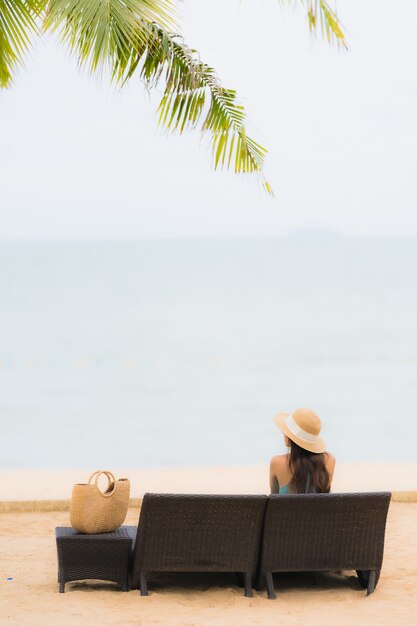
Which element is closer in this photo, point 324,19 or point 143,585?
point 143,585

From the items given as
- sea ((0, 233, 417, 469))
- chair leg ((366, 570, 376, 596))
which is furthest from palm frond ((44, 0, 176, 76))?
sea ((0, 233, 417, 469))

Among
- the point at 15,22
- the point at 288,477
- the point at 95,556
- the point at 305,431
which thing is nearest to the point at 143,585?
the point at 95,556

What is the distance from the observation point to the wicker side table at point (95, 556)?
223 inches

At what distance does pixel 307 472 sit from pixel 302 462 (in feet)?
0.21

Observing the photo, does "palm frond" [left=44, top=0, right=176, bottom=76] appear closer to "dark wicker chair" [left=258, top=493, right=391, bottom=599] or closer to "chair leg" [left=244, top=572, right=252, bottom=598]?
"dark wicker chair" [left=258, top=493, right=391, bottom=599]

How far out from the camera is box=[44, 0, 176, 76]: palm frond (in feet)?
23.2

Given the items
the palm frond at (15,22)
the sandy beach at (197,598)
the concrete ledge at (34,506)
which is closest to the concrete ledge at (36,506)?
the concrete ledge at (34,506)

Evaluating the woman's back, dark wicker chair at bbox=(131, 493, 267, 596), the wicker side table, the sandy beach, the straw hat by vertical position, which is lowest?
the sandy beach

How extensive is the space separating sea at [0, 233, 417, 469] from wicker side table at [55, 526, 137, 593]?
22744mm

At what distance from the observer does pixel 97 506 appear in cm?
570

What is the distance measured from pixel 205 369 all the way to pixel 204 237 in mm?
20994

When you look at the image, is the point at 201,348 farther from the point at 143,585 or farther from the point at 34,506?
the point at 143,585

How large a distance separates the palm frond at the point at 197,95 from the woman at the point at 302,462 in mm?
2477

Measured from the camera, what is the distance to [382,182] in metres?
67.2
